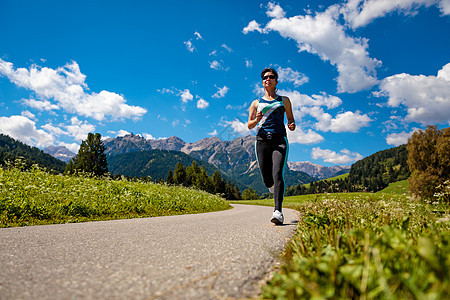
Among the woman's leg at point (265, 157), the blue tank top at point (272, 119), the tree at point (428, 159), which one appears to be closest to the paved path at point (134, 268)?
the woman's leg at point (265, 157)

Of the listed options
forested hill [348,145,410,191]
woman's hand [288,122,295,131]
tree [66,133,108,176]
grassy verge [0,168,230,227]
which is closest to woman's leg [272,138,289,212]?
woman's hand [288,122,295,131]

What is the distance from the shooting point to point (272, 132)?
5258 mm

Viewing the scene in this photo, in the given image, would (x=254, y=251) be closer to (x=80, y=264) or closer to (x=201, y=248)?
(x=201, y=248)

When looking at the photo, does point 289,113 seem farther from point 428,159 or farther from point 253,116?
point 428,159

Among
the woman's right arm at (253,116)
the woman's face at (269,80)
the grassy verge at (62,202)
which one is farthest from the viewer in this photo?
the grassy verge at (62,202)

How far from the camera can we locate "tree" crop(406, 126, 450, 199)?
27453 millimetres

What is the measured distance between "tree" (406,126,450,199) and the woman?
2797cm

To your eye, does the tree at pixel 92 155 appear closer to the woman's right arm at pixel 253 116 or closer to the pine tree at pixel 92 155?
the pine tree at pixel 92 155

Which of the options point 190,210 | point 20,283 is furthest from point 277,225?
point 190,210

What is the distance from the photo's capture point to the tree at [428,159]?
2745 centimetres

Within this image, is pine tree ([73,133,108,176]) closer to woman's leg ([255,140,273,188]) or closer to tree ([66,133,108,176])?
tree ([66,133,108,176])

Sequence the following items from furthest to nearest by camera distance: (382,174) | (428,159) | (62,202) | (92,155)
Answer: (382,174), (92,155), (428,159), (62,202)

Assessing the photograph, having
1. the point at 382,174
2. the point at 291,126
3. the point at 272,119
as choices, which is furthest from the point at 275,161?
the point at 382,174

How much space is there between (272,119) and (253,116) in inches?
20.3
